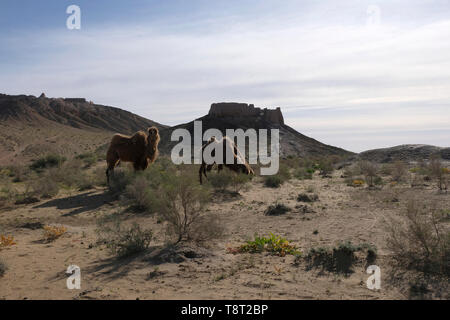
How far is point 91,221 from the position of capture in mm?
10266

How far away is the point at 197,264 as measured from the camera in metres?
6.31

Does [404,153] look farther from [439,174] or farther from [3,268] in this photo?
[3,268]

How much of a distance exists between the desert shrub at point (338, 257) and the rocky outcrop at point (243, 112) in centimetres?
5409

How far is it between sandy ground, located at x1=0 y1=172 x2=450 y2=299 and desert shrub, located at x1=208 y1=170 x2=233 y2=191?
2962 mm

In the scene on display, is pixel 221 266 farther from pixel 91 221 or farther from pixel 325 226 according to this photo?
pixel 91 221

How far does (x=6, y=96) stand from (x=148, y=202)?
93929mm

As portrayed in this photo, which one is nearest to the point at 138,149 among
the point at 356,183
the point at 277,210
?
the point at 277,210

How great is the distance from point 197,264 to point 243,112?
55.3m

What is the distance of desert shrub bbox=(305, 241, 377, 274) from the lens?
611cm

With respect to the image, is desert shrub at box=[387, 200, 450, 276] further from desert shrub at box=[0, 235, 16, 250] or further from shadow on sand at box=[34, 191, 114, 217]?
shadow on sand at box=[34, 191, 114, 217]

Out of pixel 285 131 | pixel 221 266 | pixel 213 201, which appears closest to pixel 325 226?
pixel 221 266

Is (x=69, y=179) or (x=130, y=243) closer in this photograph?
(x=130, y=243)

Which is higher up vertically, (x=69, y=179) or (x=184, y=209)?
(x=69, y=179)

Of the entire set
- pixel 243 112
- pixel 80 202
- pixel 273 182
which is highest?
pixel 243 112
